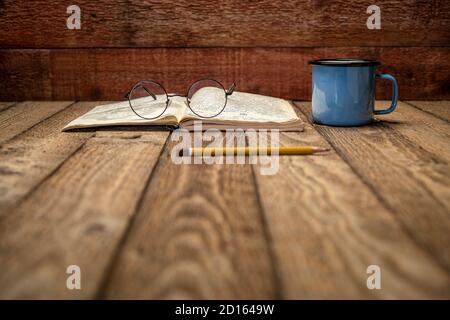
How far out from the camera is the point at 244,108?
117cm

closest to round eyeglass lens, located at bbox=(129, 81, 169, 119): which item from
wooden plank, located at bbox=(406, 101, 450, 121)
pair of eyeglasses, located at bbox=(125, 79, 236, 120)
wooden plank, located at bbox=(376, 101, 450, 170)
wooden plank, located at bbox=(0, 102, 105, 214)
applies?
pair of eyeglasses, located at bbox=(125, 79, 236, 120)

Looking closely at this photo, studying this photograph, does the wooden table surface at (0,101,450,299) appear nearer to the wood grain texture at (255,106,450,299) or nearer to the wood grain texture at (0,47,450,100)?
the wood grain texture at (255,106,450,299)

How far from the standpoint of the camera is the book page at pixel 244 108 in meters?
1.08

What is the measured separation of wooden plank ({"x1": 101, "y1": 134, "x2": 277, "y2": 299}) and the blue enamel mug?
416 millimetres

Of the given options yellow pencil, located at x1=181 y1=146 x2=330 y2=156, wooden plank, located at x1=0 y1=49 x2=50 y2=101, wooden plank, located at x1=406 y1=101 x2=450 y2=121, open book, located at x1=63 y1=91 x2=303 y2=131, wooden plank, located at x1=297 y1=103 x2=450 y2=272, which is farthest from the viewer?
wooden plank, located at x1=0 y1=49 x2=50 y2=101

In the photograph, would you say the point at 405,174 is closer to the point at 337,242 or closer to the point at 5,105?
the point at 337,242

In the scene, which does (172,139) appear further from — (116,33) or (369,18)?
(369,18)

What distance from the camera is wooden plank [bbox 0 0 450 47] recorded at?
4.96 feet

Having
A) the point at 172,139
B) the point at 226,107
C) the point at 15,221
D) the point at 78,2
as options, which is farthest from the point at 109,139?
the point at 78,2

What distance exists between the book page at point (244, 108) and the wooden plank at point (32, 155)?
0.72 feet

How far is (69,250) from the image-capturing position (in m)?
0.54

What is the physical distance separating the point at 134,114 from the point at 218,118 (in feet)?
0.62

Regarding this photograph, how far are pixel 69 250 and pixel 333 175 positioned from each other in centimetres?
39

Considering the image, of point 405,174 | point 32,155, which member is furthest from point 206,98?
point 405,174
